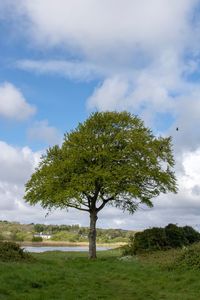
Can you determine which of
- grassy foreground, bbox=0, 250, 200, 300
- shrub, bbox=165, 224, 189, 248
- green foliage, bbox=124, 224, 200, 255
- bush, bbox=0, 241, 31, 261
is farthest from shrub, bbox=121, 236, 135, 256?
grassy foreground, bbox=0, 250, 200, 300

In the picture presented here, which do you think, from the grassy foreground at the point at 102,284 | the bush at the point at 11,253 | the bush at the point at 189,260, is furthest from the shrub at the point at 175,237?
the bush at the point at 11,253

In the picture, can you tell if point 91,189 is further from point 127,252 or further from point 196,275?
point 196,275

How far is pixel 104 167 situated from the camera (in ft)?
133

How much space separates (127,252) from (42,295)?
25475 millimetres

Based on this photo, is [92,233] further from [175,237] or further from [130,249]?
[175,237]

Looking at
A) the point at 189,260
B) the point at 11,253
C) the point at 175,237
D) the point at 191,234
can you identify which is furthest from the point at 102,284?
the point at 191,234

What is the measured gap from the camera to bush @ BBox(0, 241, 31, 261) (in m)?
31.4

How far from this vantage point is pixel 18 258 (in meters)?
32.0

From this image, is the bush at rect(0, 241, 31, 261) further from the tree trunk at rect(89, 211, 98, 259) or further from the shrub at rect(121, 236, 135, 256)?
the shrub at rect(121, 236, 135, 256)

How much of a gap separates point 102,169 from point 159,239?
349 inches

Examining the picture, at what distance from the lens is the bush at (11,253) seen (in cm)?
3142

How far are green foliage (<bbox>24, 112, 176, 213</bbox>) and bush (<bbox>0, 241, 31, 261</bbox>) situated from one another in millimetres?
6849

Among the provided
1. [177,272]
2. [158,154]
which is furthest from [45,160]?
[177,272]

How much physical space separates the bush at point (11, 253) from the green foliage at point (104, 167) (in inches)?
270
